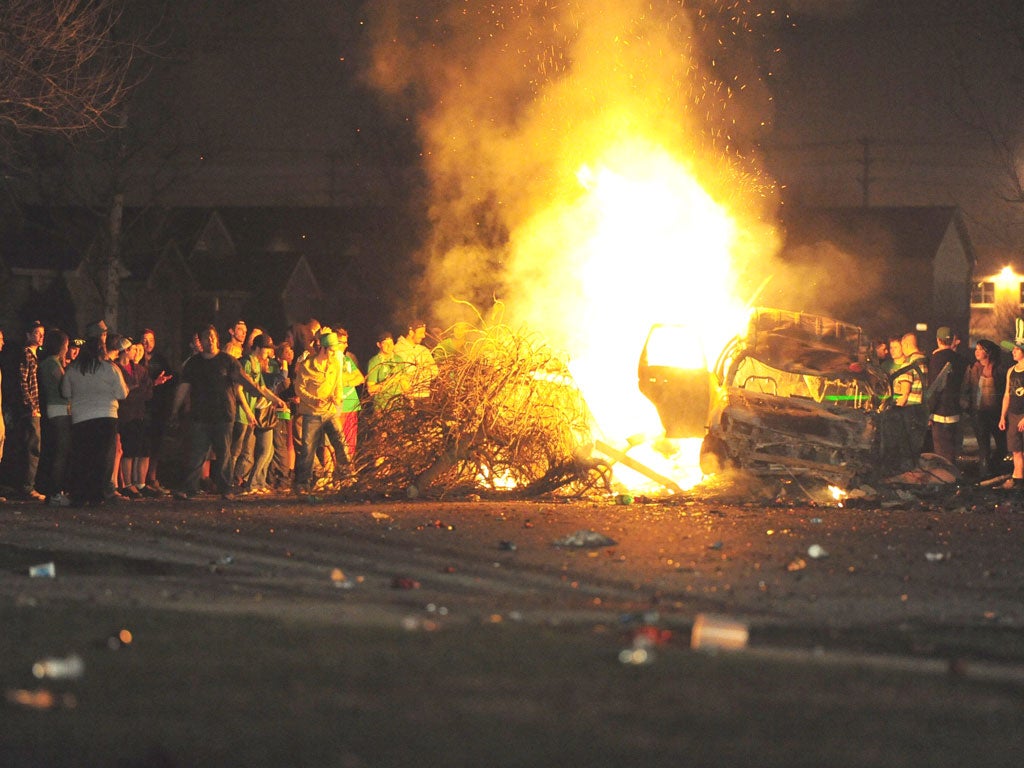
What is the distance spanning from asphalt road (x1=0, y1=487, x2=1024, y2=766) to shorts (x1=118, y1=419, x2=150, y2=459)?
2.64 metres

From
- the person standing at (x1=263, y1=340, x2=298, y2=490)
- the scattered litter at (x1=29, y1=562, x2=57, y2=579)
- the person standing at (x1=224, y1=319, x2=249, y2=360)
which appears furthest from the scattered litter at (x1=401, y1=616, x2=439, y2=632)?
the person standing at (x1=263, y1=340, x2=298, y2=490)

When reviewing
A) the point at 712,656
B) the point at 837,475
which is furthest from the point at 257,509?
the point at 712,656

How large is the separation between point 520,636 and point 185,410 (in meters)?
9.91

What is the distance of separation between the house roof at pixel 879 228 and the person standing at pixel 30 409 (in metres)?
45.2

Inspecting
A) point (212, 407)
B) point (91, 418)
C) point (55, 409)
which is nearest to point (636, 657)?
point (91, 418)

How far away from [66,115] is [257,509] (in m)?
5.96

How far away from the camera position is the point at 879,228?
2295 inches

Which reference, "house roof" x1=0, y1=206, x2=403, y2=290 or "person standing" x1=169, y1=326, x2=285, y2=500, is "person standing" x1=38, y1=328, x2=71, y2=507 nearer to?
"person standing" x1=169, y1=326, x2=285, y2=500

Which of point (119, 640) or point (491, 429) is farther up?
point (491, 429)

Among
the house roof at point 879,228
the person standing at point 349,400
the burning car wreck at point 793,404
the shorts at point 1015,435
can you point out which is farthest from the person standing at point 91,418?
the house roof at point 879,228

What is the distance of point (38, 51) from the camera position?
15477 millimetres

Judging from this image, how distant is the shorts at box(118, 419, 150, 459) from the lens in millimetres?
14984

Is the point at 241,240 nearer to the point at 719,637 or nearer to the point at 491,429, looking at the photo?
the point at 491,429

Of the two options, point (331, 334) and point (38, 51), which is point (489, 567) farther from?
point (38, 51)
